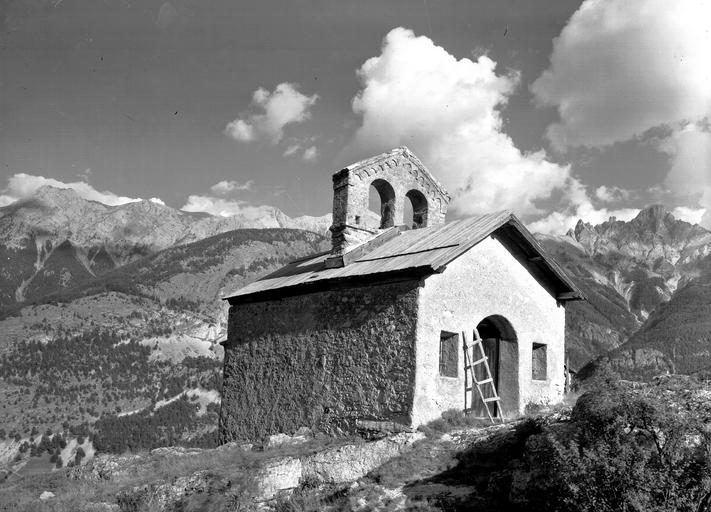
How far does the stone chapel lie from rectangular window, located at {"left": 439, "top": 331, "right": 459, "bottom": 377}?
3 cm

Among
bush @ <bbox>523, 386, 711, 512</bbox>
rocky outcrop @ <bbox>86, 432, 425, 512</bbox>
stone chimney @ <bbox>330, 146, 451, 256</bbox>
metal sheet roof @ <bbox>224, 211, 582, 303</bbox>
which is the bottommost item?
rocky outcrop @ <bbox>86, 432, 425, 512</bbox>

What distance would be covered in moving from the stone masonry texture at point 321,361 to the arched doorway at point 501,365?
→ 2.74 metres

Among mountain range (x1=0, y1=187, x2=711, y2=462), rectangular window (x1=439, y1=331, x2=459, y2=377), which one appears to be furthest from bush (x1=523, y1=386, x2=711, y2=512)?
mountain range (x1=0, y1=187, x2=711, y2=462)

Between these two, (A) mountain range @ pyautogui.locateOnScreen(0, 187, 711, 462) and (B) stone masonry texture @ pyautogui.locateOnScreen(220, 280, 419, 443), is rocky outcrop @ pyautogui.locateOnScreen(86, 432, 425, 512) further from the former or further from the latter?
(A) mountain range @ pyautogui.locateOnScreen(0, 187, 711, 462)

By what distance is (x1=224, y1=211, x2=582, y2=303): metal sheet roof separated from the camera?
1527cm

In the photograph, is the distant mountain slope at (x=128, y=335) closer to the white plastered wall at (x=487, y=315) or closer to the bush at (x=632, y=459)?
the white plastered wall at (x=487, y=315)

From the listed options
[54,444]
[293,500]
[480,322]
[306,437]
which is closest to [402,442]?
[293,500]

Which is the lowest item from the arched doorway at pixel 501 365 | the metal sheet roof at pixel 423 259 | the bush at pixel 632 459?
the bush at pixel 632 459

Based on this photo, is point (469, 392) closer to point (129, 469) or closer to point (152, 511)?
point (152, 511)

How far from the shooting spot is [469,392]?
15.6m

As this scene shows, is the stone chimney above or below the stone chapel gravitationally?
above

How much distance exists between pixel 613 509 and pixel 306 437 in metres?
9.95

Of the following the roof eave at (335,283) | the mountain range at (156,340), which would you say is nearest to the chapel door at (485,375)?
the roof eave at (335,283)

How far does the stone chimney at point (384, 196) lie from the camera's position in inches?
759
